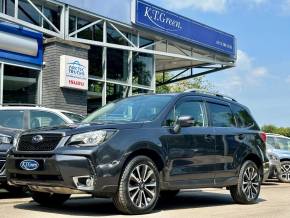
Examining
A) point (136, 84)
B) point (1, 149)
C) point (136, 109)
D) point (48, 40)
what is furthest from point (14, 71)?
point (136, 109)

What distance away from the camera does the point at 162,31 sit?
845 inches

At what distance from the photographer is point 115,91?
20750 mm

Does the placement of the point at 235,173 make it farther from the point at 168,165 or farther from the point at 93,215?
the point at 93,215

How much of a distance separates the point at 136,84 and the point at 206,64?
5.56 meters

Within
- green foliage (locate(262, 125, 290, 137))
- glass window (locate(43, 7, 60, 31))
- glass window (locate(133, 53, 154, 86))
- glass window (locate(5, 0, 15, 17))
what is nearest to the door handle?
glass window (locate(5, 0, 15, 17))

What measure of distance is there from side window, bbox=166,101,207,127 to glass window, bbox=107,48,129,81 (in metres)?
12.0

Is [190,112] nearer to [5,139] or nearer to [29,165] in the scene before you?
[29,165]

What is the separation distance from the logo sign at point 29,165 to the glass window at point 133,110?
1237mm

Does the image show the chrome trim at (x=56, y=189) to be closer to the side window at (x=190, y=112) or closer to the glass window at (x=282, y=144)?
the side window at (x=190, y=112)

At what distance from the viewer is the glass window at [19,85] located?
1684 centimetres

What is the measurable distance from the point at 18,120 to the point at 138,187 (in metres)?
3.58

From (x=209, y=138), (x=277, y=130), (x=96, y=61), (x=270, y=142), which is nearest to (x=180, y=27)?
(x=96, y=61)

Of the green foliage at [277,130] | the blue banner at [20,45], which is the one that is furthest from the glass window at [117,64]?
the green foliage at [277,130]

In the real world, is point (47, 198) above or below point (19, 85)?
below
